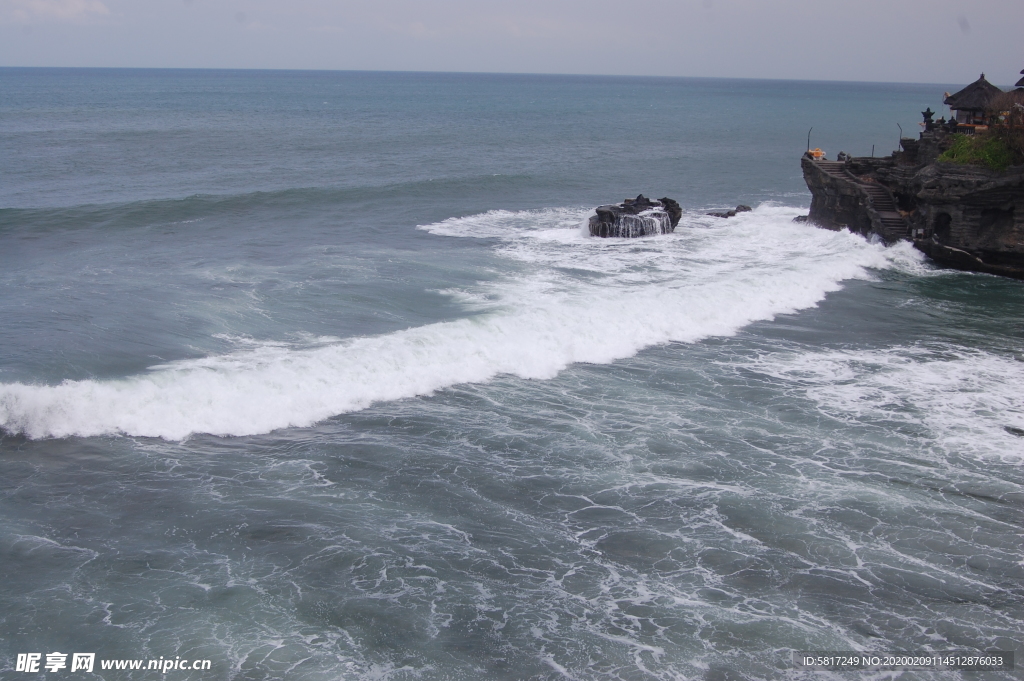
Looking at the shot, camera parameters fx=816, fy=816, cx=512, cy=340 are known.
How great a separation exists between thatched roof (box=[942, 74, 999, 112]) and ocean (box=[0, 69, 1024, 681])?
821 centimetres

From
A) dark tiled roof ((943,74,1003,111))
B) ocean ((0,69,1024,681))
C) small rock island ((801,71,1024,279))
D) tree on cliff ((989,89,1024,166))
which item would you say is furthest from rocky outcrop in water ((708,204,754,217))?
tree on cliff ((989,89,1024,166))

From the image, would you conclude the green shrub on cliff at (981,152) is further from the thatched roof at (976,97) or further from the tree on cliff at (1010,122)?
the thatched roof at (976,97)

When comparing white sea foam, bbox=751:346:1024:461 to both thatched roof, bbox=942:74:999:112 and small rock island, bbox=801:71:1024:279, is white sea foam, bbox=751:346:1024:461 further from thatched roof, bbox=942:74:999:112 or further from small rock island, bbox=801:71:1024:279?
thatched roof, bbox=942:74:999:112

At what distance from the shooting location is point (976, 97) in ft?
125

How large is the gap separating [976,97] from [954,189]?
22.7ft

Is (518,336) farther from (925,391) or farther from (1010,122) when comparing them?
(1010,122)

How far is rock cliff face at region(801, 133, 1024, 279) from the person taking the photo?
111 ft

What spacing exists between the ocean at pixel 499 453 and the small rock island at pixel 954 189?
1.31 meters

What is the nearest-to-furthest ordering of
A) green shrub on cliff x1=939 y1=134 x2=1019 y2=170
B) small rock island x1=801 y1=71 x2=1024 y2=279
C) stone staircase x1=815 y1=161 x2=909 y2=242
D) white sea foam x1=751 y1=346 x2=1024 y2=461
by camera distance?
1. white sea foam x1=751 y1=346 x2=1024 y2=461
2. green shrub on cliff x1=939 y1=134 x2=1019 y2=170
3. small rock island x1=801 y1=71 x2=1024 y2=279
4. stone staircase x1=815 y1=161 x2=909 y2=242

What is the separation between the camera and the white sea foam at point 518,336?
19.5 meters

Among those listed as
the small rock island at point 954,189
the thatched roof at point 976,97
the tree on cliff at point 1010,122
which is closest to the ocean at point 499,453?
the small rock island at point 954,189

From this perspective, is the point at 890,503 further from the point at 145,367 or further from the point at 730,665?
the point at 145,367

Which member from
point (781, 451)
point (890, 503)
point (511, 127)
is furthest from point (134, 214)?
point (511, 127)

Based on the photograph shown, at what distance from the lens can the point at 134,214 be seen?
139 ft
